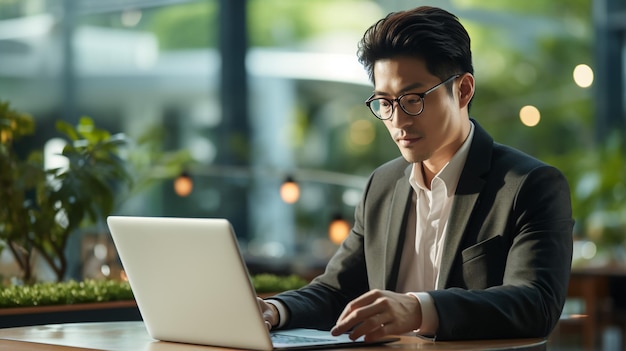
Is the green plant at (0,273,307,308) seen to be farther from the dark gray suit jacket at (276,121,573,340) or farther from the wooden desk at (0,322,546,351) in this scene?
the dark gray suit jacket at (276,121,573,340)

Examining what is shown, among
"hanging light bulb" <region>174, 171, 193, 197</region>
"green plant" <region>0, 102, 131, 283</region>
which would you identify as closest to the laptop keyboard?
"green plant" <region>0, 102, 131, 283</region>

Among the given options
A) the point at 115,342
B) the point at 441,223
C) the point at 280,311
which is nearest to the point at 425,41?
the point at 441,223

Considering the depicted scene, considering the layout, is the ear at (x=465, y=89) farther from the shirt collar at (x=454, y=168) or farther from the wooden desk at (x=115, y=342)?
the wooden desk at (x=115, y=342)

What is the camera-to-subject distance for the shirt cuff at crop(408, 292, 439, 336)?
2332 millimetres

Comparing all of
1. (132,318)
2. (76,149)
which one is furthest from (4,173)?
(132,318)

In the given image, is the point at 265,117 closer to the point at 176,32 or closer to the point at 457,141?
the point at 176,32

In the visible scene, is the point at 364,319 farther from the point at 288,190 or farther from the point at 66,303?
the point at 288,190

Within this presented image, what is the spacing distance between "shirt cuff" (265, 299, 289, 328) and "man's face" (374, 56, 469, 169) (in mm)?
475

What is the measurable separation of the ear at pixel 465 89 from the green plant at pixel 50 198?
2.26 metres

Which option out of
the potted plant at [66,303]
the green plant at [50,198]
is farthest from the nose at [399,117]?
the green plant at [50,198]

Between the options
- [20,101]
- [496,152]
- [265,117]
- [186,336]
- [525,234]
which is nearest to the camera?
[186,336]

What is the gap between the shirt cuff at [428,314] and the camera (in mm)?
2332

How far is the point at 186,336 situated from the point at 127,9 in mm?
9236

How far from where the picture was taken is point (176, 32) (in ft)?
38.2
